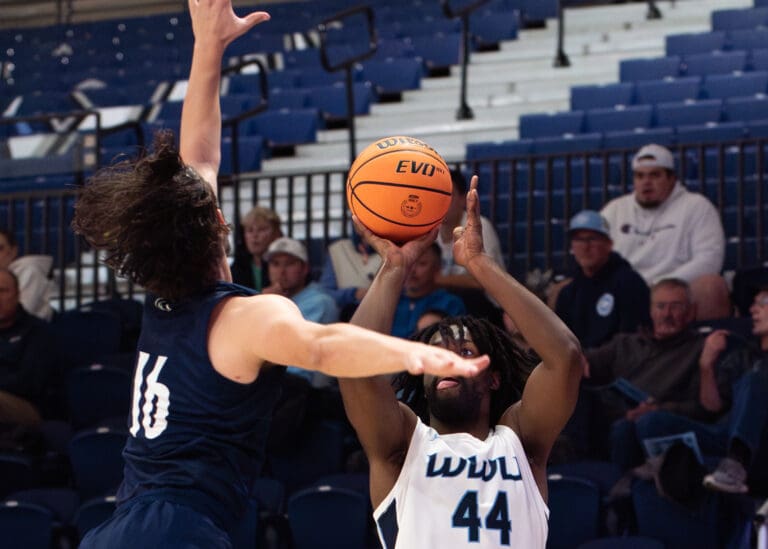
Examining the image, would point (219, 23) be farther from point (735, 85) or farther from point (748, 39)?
point (748, 39)

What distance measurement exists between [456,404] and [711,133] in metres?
6.12

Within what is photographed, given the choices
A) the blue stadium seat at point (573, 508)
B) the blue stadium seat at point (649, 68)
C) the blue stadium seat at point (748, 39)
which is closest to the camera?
the blue stadium seat at point (573, 508)

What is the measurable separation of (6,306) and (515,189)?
3.61m

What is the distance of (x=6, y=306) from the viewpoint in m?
7.86

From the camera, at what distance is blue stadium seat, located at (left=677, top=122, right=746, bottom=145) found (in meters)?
9.52

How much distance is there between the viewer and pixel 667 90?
11.0 meters

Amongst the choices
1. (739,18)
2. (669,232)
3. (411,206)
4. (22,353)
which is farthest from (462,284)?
(739,18)

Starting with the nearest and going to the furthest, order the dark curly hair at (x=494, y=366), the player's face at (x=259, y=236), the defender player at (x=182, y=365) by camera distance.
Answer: the defender player at (x=182, y=365)
the dark curly hair at (x=494, y=366)
the player's face at (x=259, y=236)

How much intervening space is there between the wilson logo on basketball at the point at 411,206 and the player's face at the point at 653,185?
413cm

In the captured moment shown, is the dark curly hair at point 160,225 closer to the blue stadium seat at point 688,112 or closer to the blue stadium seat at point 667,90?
the blue stadium seat at point 688,112

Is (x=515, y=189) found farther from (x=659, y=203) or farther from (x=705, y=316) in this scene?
(x=705, y=316)

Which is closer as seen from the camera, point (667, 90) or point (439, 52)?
point (667, 90)

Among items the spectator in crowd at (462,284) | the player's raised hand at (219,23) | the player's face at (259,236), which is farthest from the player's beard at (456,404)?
the player's face at (259,236)

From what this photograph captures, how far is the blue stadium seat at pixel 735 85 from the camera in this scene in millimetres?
10570
